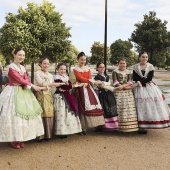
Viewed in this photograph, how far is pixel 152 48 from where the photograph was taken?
3266cm

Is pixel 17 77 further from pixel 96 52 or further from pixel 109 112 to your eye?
pixel 96 52

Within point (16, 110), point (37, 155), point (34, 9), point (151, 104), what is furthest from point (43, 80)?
point (34, 9)

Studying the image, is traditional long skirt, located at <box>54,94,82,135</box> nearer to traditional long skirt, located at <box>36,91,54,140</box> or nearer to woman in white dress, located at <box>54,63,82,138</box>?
woman in white dress, located at <box>54,63,82,138</box>

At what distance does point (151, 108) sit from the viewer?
6172mm

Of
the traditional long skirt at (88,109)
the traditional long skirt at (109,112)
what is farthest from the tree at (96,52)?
the traditional long skirt at (88,109)

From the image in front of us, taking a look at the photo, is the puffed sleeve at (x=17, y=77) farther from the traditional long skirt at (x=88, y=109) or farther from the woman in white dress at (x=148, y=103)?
the woman in white dress at (x=148, y=103)

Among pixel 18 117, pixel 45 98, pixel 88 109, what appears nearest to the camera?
pixel 18 117

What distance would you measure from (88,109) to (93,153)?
4.10 ft

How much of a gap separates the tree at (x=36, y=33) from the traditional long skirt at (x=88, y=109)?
1677 centimetres

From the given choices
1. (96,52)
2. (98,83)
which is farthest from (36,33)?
(96,52)

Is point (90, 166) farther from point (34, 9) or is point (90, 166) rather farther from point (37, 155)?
point (34, 9)

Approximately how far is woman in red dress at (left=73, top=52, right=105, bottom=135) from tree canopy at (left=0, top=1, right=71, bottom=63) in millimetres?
16563

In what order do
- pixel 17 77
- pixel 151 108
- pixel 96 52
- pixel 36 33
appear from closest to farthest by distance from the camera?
1. pixel 17 77
2. pixel 151 108
3. pixel 36 33
4. pixel 96 52

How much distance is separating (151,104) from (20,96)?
305 cm
